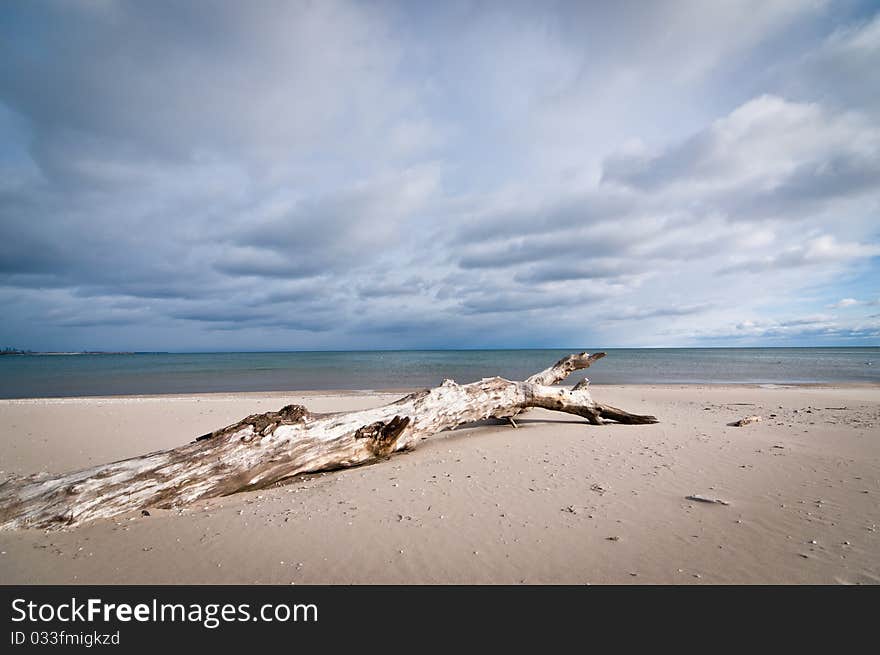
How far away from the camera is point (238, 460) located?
5.99m

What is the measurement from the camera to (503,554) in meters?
4.14

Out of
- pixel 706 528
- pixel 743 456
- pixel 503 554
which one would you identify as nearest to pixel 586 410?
pixel 743 456

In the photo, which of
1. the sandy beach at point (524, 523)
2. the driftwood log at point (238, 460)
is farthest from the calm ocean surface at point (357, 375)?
the sandy beach at point (524, 523)

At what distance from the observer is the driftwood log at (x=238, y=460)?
5098mm

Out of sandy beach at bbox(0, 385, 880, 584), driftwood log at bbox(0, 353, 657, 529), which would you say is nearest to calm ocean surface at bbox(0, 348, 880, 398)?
driftwood log at bbox(0, 353, 657, 529)

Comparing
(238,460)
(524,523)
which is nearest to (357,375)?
(238,460)

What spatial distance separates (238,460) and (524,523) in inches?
161

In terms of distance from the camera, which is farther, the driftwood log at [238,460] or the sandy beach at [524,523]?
the driftwood log at [238,460]

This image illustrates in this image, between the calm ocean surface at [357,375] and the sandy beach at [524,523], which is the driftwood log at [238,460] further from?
the calm ocean surface at [357,375]

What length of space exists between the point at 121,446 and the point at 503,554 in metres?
9.88

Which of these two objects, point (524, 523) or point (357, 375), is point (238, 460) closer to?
point (524, 523)

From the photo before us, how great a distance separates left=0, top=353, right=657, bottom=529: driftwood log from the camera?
16.7 ft

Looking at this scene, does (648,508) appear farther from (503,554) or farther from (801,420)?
(801,420)

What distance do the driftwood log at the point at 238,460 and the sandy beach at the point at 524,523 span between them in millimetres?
228
